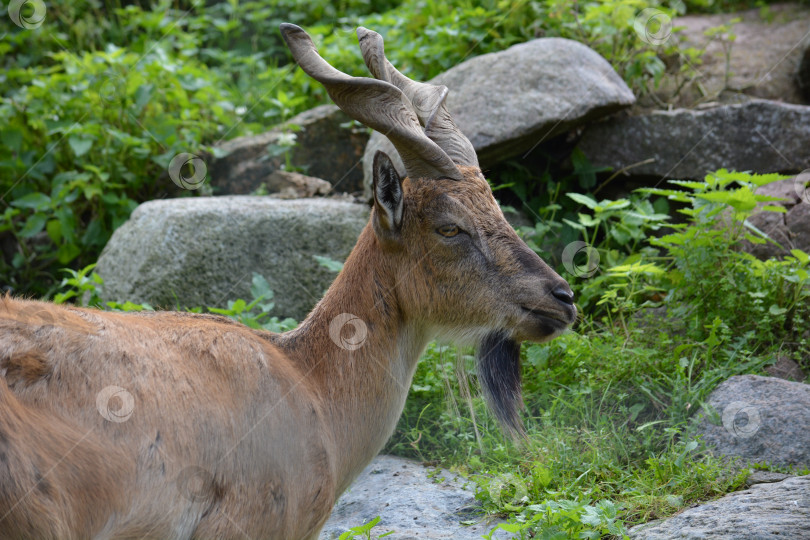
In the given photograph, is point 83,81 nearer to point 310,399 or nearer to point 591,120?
point 591,120

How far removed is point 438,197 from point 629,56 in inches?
188

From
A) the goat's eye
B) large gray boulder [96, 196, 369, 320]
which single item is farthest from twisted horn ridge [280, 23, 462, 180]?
large gray boulder [96, 196, 369, 320]

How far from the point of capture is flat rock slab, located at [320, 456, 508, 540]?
475cm

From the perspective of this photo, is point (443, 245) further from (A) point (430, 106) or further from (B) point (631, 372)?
(B) point (631, 372)

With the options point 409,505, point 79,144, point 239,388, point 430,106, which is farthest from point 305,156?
point 239,388

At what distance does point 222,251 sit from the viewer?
7.19 metres

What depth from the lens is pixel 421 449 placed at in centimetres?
588

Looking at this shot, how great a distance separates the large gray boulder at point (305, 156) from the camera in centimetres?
874

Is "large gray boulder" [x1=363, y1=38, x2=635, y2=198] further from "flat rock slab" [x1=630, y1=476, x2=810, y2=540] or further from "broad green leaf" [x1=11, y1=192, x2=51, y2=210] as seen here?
"flat rock slab" [x1=630, y1=476, x2=810, y2=540]

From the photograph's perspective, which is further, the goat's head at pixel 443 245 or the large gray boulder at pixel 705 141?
the large gray boulder at pixel 705 141

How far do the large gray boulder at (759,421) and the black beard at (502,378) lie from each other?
1414 mm

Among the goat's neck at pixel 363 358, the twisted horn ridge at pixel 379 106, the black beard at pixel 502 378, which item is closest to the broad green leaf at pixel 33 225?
the goat's neck at pixel 363 358

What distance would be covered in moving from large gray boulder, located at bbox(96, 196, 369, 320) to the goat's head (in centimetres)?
316

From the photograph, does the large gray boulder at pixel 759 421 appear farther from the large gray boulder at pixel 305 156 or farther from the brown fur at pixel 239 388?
the large gray boulder at pixel 305 156
